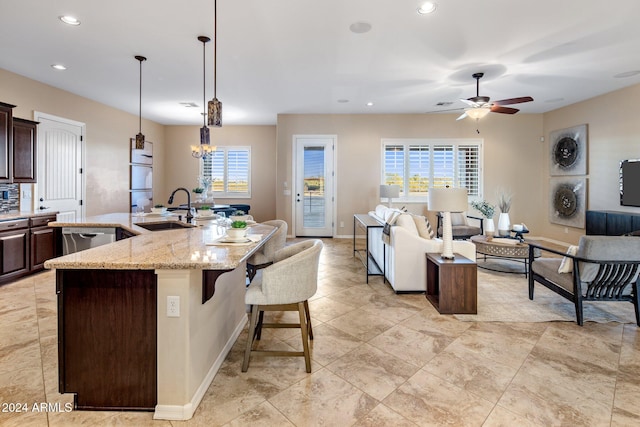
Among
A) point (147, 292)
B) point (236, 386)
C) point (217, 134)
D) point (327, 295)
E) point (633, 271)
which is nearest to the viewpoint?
point (147, 292)

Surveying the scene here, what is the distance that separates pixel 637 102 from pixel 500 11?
12.9ft

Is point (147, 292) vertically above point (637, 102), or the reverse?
point (637, 102)

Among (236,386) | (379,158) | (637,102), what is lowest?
(236,386)

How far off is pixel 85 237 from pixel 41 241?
6.21 feet

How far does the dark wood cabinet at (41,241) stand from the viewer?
4.34m

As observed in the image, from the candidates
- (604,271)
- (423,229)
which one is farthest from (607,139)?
→ (423,229)

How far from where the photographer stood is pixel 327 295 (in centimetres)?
371

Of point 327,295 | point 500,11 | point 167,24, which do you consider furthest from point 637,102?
point 167,24

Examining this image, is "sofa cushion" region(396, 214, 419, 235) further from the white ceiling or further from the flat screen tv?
the flat screen tv

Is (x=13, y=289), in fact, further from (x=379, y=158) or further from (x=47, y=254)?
(x=379, y=158)

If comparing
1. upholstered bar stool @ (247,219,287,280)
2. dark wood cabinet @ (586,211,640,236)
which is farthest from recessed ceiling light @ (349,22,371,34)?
dark wood cabinet @ (586,211,640,236)

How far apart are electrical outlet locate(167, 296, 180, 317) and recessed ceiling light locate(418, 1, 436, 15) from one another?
10.4 feet

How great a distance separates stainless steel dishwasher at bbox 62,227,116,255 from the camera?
3.25 metres

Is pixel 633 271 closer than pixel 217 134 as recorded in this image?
Yes
